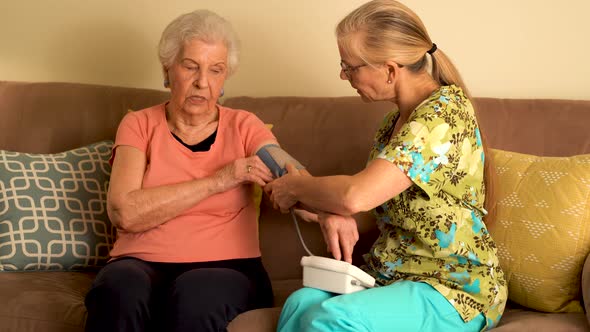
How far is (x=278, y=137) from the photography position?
2.50m

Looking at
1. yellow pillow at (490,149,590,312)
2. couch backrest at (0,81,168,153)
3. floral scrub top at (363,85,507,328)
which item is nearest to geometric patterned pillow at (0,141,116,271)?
couch backrest at (0,81,168,153)

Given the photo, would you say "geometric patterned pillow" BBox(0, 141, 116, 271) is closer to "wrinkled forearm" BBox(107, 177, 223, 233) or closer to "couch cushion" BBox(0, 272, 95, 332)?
"couch cushion" BBox(0, 272, 95, 332)

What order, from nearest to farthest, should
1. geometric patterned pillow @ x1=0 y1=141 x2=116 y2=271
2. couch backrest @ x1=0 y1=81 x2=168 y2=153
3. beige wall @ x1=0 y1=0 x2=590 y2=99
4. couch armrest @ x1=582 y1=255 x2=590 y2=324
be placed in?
1. couch armrest @ x1=582 y1=255 x2=590 y2=324
2. geometric patterned pillow @ x1=0 y1=141 x2=116 y2=271
3. beige wall @ x1=0 y1=0 x2=590 y2=99
4. couch backrest @ x1=0 y1=81 x2=168 y2=153

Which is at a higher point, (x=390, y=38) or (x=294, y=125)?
(x=390, y=38)

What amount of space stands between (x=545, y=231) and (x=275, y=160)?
2.37 ft

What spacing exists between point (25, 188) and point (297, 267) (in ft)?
2.85

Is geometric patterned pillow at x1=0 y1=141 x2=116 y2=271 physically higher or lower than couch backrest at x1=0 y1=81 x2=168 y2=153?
lower

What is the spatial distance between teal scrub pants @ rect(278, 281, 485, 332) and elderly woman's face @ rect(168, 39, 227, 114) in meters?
0.71

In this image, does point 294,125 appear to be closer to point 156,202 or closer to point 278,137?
point 278,137

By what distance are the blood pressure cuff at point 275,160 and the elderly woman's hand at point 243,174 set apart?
0.02 meters

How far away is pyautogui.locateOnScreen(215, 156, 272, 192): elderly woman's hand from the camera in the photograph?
6.95 ft

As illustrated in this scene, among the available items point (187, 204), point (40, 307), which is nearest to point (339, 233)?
point (187, 204)

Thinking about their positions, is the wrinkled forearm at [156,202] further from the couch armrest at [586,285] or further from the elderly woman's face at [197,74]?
the couch armrest at [586,285]

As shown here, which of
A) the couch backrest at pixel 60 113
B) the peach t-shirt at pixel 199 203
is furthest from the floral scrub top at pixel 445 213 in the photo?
the couch backrest at pixel 60 113
